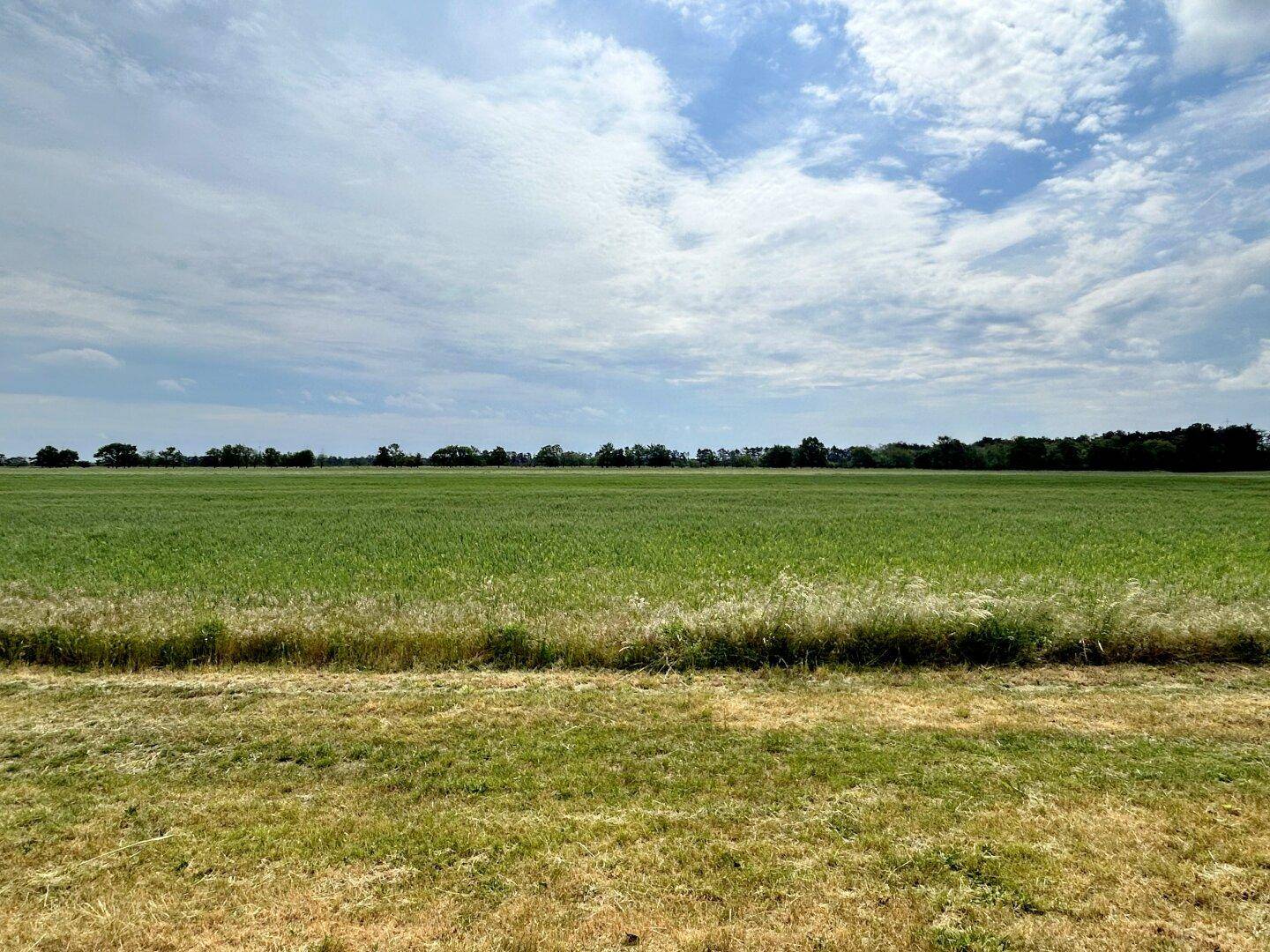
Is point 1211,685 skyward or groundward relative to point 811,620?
groundward

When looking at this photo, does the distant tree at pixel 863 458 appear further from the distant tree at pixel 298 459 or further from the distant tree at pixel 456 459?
the distant tree at pixel 298 459

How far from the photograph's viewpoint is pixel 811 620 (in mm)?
9242

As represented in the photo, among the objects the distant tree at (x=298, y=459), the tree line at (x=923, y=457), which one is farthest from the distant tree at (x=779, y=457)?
the distant tree at (x=298, y=459)

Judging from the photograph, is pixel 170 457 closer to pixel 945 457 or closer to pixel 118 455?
pixel 118 455

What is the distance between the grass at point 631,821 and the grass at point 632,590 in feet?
5.71

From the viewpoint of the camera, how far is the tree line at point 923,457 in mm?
120250

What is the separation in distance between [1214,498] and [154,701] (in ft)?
227

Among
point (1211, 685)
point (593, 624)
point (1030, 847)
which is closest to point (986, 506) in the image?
point (1211, 685)

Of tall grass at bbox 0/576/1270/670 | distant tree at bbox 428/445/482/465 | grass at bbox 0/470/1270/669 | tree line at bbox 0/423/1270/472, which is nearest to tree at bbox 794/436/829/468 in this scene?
tree line at bbox 0/423/1270/472

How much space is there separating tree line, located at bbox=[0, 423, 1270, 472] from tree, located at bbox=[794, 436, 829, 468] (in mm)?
254

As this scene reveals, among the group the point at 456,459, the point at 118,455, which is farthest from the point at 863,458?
the point at 118,455

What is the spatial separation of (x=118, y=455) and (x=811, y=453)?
654 feet

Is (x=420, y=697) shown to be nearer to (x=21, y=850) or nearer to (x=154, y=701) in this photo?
(x=154, y=701)

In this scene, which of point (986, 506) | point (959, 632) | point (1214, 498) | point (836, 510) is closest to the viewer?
point (959, 632)
